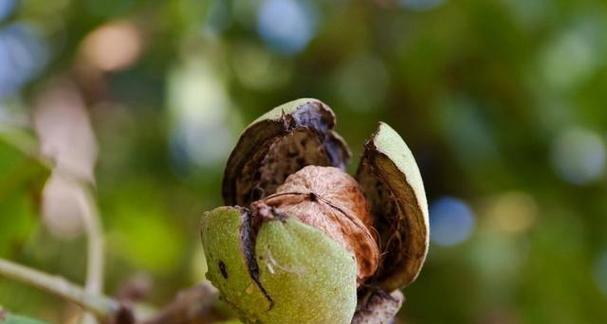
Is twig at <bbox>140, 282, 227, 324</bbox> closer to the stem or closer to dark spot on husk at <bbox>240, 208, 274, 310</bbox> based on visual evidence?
the stem

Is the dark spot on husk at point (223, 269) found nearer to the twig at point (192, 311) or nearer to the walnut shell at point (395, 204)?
the walnut shell at point (395, 204)

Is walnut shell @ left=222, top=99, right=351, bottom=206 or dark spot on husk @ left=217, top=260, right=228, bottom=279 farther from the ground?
walnut shell @ left=222, top=99, right=351, bottom=206

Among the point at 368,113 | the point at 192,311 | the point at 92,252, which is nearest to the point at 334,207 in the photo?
the point at 192,311

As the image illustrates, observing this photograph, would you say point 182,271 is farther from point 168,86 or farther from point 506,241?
point 506,241

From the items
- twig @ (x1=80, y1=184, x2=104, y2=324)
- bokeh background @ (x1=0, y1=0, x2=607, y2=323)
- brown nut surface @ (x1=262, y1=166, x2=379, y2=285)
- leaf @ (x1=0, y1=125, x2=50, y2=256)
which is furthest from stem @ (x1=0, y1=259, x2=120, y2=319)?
bokeh background @ (x1=0, y1=0, x2=607, y2=323)

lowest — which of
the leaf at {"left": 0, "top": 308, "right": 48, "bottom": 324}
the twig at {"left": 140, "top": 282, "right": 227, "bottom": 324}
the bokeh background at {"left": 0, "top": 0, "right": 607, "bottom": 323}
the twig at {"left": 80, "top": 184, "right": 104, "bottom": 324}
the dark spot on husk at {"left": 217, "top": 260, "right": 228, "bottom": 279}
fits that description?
the dark spot on husk at {"left": 217, "top": 260, "right": 228, "bottom": 279}

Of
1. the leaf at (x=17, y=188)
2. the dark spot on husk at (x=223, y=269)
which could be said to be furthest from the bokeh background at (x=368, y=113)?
the dark spot on husk at (x=223, y=269)
